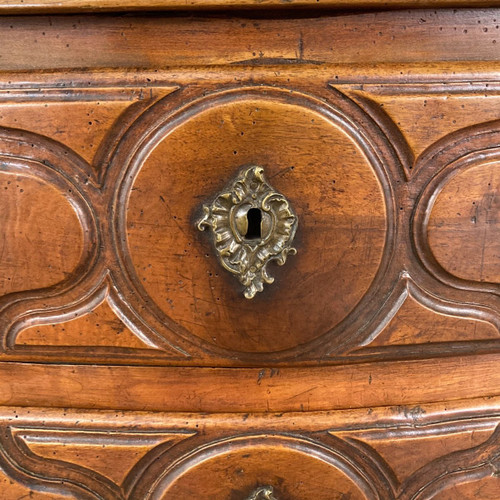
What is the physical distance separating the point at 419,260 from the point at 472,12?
261mm

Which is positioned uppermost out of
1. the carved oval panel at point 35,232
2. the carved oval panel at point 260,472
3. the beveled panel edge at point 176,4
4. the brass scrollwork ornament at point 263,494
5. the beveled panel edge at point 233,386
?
the beveled panel edge at point 176,4

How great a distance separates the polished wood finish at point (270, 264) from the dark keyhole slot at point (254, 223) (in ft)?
0.14

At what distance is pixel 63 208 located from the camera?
617 mm

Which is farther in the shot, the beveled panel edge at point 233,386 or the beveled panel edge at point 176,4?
the beveled panel edge at point 233,386

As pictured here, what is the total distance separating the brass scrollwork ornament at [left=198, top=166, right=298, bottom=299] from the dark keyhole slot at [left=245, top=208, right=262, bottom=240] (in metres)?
0.01

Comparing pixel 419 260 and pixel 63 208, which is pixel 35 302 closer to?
pixel 63 208

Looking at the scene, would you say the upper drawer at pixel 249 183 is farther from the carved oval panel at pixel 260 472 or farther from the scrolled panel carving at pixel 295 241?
the carved oval panel at pixel 260 472

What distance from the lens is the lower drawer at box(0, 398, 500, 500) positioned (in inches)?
26.4

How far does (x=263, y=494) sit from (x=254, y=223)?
310mm

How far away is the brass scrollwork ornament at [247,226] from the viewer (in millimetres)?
593

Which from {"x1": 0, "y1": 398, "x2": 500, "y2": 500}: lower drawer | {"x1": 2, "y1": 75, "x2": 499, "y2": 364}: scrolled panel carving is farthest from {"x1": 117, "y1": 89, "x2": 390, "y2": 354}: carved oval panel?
{"x1": 0, "y1": 398, "x2": 500, "y2": 500}: lower drawer

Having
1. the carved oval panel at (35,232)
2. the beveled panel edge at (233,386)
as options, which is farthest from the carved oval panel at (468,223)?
the carved oval panel at (35,232)

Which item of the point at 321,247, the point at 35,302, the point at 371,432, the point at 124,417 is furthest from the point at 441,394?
the point at 35,302

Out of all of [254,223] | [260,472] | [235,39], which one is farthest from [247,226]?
[260,472]
